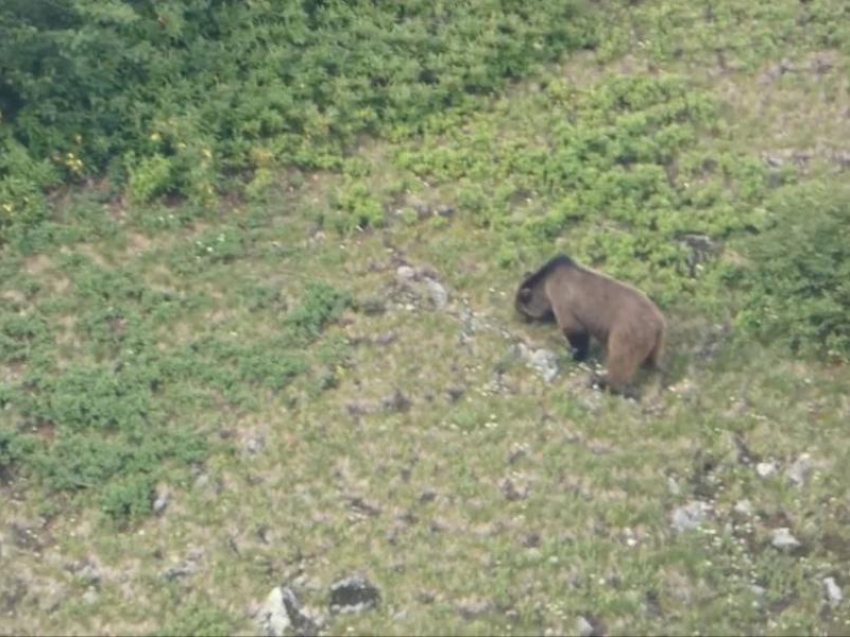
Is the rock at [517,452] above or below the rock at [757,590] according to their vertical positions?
above

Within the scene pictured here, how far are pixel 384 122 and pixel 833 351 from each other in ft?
18.2

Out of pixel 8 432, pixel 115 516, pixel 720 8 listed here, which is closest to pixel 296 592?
pixel 115 516

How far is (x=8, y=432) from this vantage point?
14.0 metres

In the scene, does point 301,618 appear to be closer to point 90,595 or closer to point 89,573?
point 90,595

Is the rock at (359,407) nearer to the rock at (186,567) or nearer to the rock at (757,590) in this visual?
the rock at (186,567)

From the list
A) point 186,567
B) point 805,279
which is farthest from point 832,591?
point 186,567

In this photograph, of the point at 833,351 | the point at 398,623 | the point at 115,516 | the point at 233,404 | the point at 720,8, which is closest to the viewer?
the point at 398,623

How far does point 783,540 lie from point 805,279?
3330 millimetres

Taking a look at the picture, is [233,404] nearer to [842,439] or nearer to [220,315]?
[220,315]

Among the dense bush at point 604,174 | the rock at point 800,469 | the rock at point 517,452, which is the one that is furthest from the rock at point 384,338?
the rock at point 800,469

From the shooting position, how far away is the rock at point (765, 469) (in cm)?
1399

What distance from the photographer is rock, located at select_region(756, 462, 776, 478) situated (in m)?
14.0

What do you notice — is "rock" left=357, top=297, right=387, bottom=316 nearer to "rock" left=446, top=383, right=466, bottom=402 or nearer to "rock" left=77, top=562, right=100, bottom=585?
"rock" left=446, top=383, right=466, bottom=402

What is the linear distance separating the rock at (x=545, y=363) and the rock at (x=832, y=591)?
3178 millimetres
